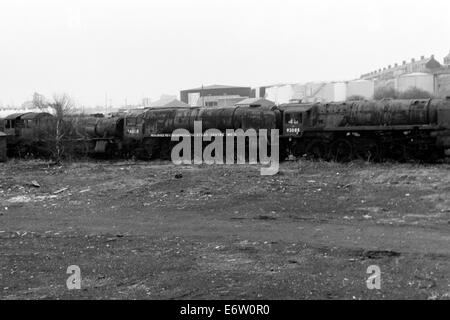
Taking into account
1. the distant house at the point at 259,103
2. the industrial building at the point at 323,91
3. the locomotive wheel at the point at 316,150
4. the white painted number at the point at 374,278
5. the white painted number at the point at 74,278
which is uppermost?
the industrial building at the point at 323,91

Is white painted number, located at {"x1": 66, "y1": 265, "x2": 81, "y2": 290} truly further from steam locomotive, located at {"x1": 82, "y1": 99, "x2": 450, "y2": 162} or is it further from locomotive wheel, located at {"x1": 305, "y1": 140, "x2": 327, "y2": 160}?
locomotive wheel, located at {"x1": 305, "y1": 140, "x2": 327, "y2": 160}

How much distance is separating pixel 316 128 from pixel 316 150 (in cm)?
90

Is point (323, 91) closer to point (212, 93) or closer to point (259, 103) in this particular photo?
point (212, 93)

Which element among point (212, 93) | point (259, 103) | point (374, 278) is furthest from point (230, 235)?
point (212, 93)

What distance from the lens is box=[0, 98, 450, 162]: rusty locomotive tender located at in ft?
67.1

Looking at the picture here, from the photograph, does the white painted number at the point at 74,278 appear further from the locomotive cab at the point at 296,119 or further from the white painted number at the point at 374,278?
the locomotive cab at the point at 296,119

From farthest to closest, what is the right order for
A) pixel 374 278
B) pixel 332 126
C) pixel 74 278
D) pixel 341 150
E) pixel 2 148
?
pixel 2 148, pixel 332 126, pixel 341 150, pixel 74 278, pixel 374 278

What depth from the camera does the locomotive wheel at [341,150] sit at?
2172 cm

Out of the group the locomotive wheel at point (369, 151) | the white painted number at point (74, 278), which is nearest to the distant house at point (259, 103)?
the locomotive wheel at point (369, 151)

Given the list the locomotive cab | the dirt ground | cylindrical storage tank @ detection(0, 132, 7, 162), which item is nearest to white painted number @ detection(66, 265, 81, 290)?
the dirt ground

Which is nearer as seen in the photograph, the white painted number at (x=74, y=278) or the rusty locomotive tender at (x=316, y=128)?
the white painted number at (x=74, y=278)

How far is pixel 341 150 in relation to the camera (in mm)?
21906

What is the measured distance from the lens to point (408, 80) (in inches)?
2815
